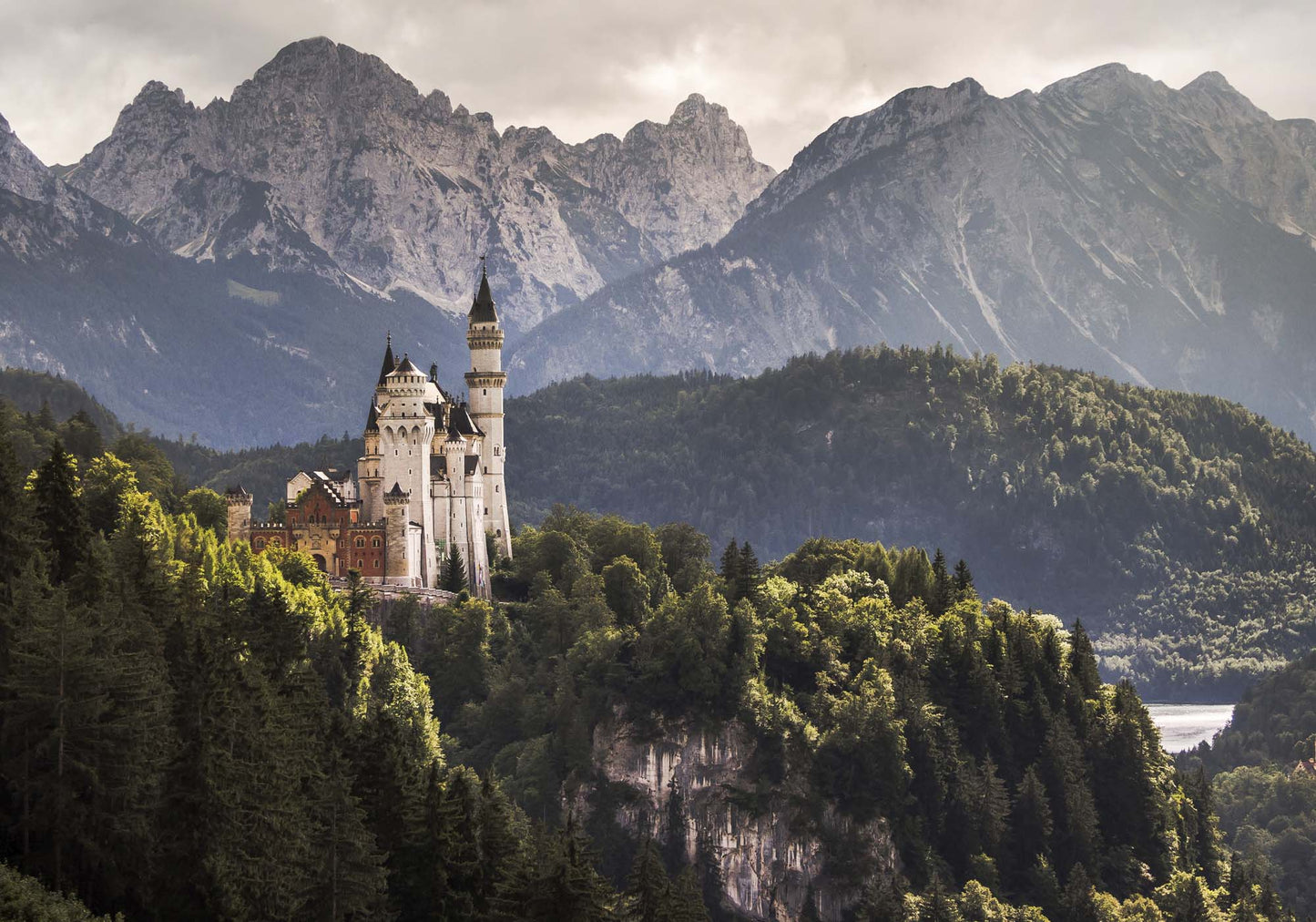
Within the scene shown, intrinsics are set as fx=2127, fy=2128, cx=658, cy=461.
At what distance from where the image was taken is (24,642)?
8156 centimetres

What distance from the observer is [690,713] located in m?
156

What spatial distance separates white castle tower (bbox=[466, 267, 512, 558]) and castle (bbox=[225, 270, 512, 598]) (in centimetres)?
27

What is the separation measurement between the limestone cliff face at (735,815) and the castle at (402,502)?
20316 mm

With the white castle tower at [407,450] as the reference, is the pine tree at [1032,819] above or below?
below

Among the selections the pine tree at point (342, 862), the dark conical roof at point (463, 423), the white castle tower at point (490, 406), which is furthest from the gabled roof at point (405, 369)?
the pine tree at point (342, 862)

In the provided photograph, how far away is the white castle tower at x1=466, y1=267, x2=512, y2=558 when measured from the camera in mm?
177375

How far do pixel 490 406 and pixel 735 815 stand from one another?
44.1 m

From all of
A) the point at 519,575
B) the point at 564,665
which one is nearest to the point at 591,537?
the point at 519,575

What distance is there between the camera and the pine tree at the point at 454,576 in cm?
16175

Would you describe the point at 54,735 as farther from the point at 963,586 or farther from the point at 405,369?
the point at 963,586

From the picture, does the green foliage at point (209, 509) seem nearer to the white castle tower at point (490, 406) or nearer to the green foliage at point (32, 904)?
the white castle tower at point (490, 406)

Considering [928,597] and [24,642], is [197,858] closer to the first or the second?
[24,642]

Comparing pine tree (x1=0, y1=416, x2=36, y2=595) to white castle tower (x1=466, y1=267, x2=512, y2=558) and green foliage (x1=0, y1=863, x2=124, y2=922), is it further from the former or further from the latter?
white castle tower (x1=466, y1=267, x2=512, y2=558)

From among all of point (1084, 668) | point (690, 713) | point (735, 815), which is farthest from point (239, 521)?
point (1084, 668)
